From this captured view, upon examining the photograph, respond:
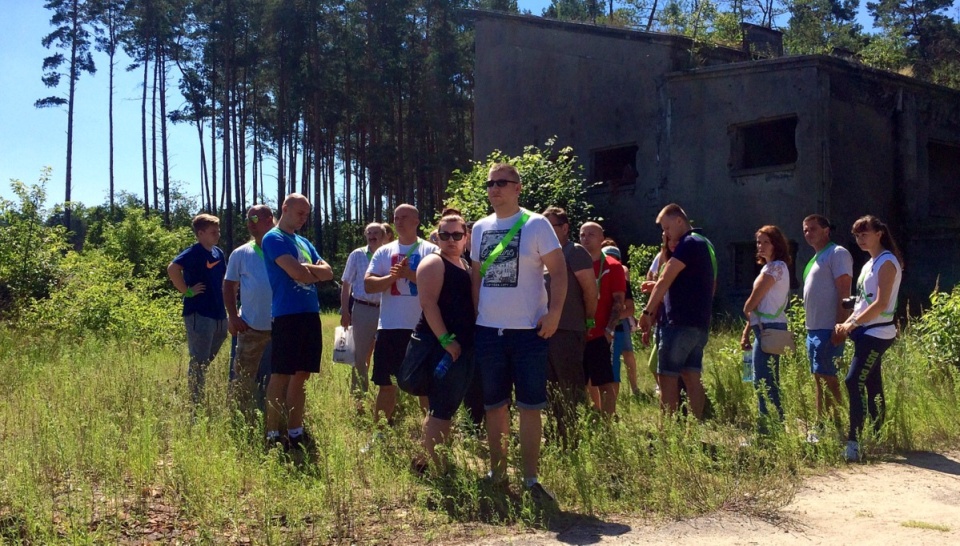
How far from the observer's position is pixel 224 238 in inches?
1829

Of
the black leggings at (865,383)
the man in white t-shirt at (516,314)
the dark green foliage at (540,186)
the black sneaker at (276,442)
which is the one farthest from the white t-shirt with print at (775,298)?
the dark green foliage at (540,186)

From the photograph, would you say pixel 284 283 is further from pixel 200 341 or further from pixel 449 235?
pixel 200 341

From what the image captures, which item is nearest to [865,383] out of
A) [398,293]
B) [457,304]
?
[457,304]

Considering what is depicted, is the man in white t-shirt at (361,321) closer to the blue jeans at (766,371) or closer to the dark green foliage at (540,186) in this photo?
the blue jeans at (766,371)

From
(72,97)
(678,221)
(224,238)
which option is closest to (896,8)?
(224,238)

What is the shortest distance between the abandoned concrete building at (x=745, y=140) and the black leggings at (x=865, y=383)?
11.6 metres

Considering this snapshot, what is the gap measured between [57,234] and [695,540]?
1436cm

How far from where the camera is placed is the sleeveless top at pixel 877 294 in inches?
260

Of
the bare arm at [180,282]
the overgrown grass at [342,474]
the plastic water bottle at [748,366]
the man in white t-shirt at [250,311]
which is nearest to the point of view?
the overgrown grass at [342,474]

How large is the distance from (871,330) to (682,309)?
140cm

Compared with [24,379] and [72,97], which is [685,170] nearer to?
[24,379]

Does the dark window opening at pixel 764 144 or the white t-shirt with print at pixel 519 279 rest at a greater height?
the dark window opening at pixel 764 144

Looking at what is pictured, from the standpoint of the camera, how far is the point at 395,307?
7.04 m

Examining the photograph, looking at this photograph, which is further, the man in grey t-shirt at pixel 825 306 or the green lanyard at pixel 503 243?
the man in grey t-shirt at pixel 825 306
